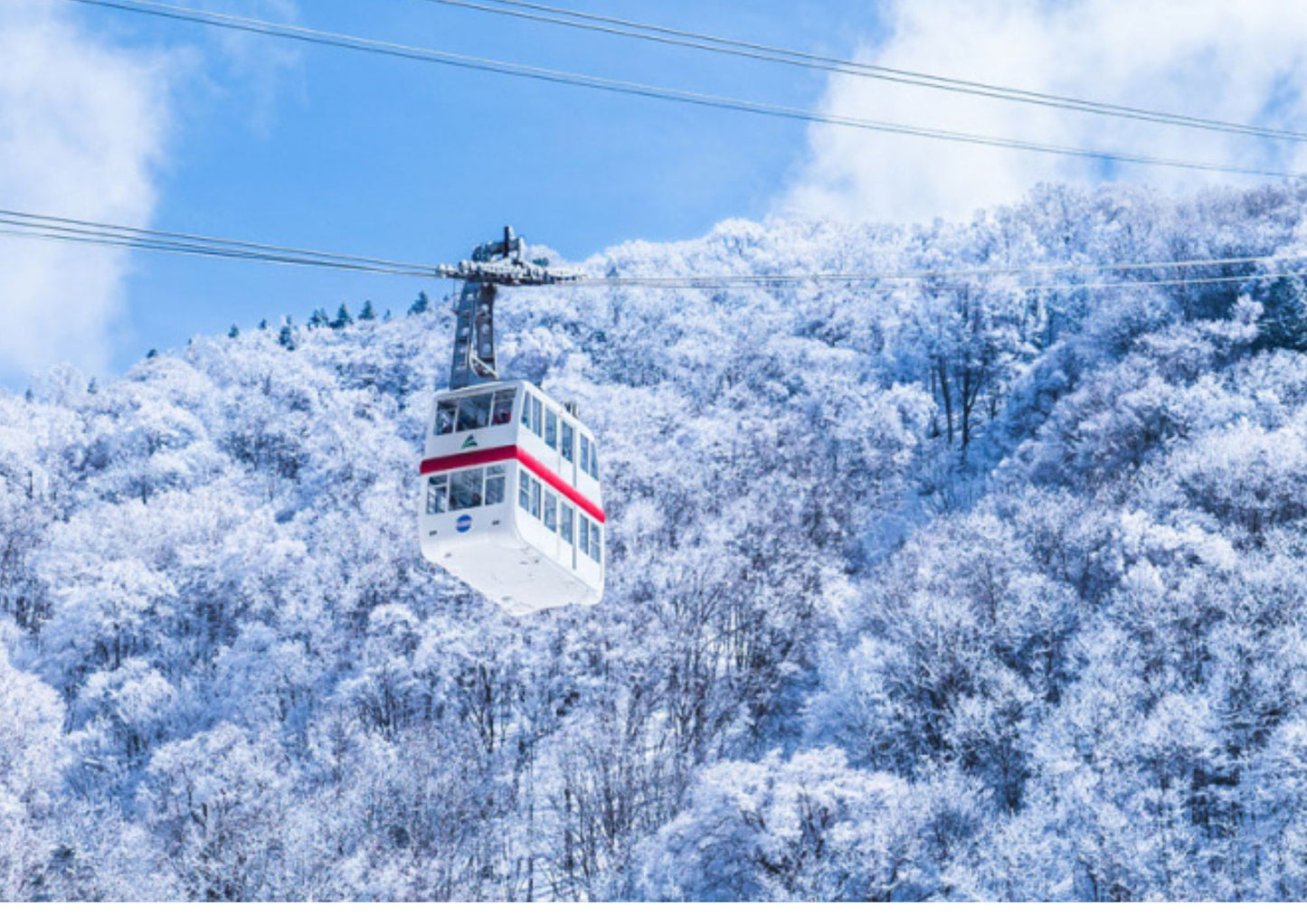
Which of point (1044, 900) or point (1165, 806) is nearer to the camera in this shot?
point (1044, 900)

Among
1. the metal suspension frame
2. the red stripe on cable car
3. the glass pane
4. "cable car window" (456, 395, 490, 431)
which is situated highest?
the metal suspension frame

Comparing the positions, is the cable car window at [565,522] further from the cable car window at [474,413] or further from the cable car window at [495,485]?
the cable car window at [474,413]

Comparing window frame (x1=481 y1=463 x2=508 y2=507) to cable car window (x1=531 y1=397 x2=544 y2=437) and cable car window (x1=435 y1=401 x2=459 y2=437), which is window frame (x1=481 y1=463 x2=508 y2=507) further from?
Result: cable car window (x1=435 y1=401 x2=459 y2=437)

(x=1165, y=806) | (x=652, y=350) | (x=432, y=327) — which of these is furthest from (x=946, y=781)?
(x=432, y=327)

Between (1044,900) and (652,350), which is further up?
(652,350)

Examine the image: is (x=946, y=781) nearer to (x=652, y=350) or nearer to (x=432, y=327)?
(x=652, y=350)

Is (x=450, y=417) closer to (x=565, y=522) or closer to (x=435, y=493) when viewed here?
(x=435, y=493)

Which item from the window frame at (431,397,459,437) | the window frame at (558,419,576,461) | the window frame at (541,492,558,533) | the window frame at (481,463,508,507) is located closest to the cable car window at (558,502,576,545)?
the window frame at (541,492,558,533)

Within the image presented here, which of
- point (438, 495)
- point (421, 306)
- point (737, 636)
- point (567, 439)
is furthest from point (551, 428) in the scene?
point (421, 306)
